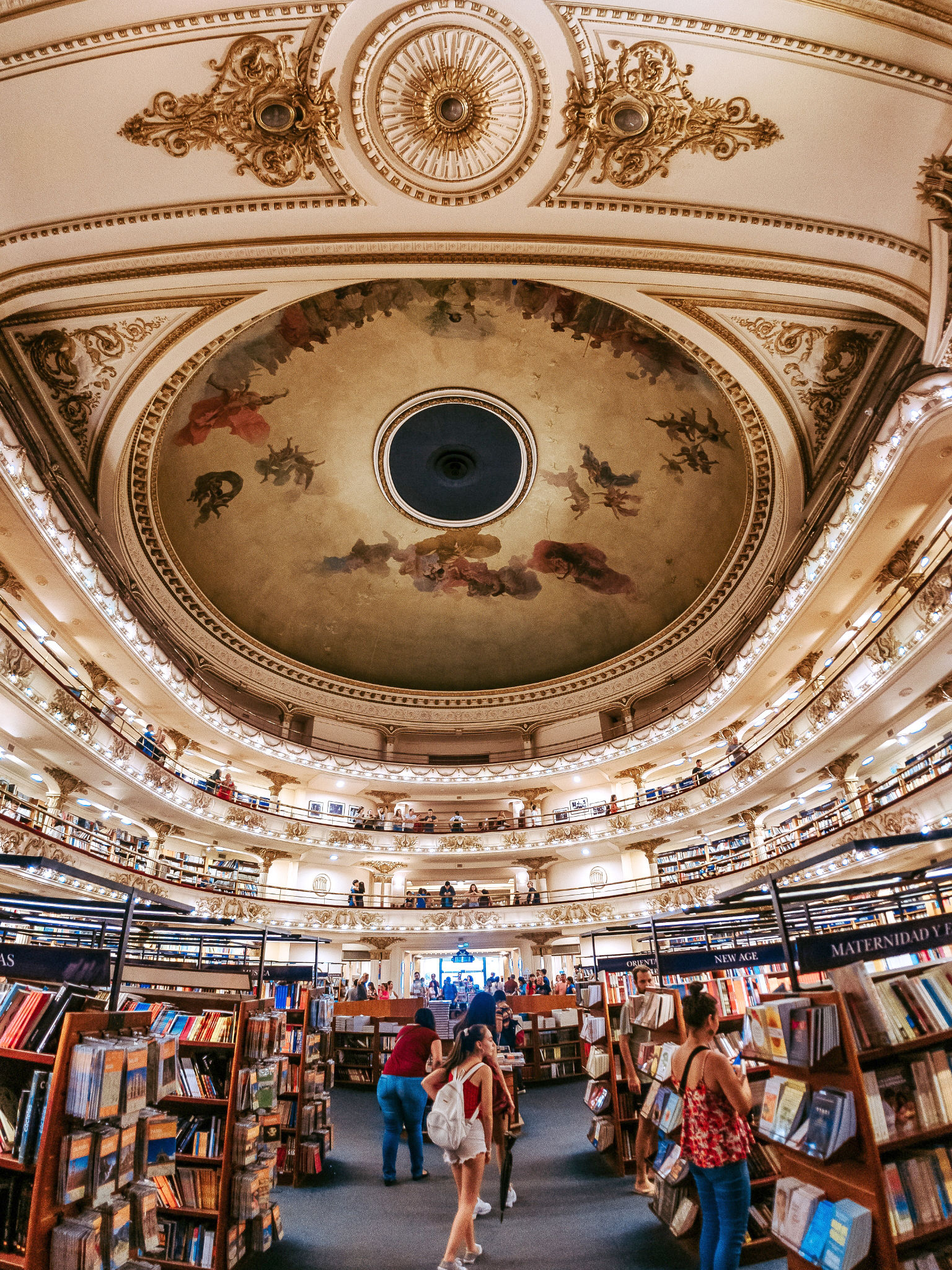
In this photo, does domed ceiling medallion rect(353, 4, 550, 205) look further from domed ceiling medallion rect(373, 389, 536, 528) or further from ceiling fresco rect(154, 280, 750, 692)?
domed ceiling medallion rect(373, 389, 536, 528)

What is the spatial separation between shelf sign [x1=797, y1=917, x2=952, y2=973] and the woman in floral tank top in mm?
739

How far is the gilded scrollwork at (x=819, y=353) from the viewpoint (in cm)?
1379

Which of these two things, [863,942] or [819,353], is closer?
[863,942]

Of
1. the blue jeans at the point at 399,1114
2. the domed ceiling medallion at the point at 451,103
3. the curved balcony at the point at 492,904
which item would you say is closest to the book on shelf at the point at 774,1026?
the blue jeans at the point at 399,1114

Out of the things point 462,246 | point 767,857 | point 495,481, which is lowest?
point 767,857

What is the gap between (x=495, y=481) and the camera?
24266 millimetres

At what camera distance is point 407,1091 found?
7.04 meters

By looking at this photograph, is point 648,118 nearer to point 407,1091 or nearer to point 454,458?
point 407,1091

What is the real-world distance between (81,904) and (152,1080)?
177cm

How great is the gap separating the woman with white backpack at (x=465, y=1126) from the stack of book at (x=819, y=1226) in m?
2.05

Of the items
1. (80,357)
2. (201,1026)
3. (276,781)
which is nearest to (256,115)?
(80,357)

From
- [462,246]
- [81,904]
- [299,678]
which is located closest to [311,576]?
[299,678]

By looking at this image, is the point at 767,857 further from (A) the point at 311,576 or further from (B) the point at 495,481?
(A) the point at 311,576

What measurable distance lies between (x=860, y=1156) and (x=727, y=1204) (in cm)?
104
